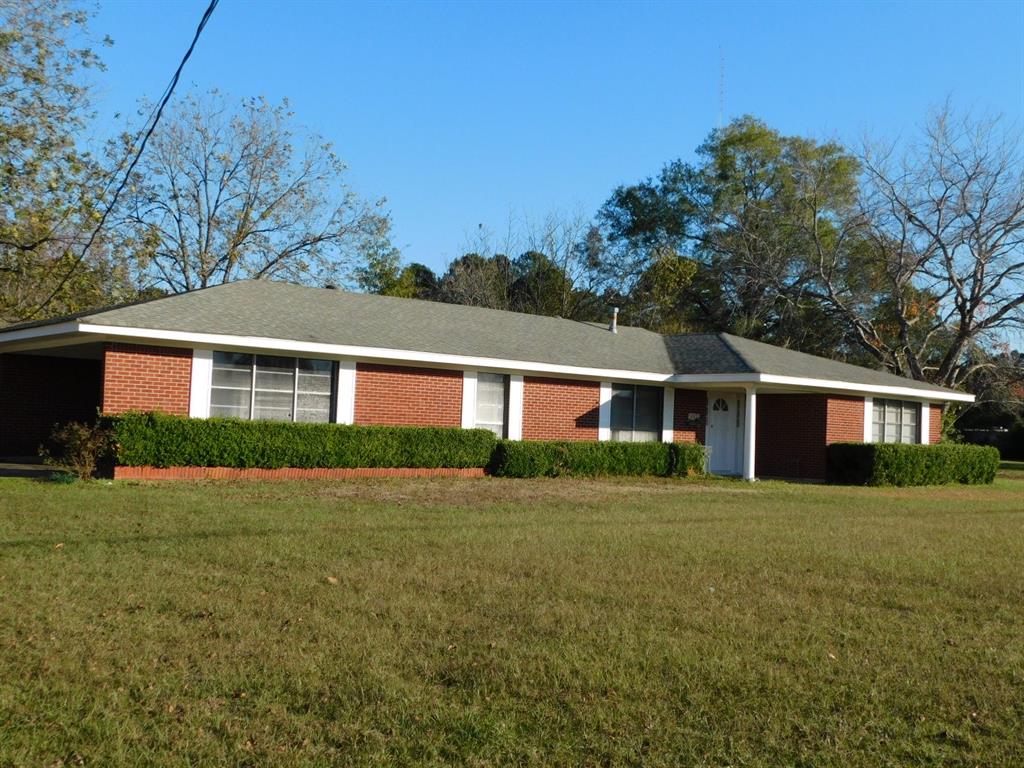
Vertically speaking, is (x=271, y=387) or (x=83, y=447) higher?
(x=271, y=387)

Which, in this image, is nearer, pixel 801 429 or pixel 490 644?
pixel 490 644

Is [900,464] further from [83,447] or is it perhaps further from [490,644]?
[490,644]

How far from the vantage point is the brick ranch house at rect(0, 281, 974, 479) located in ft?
57.7

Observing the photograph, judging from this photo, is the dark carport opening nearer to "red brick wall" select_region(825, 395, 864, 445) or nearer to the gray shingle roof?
the gray shingle roof

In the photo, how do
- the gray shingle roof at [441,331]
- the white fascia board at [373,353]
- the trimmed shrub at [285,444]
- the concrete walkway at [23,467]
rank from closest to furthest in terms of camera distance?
the trimmed shrub at [285,444] < the white fascia board at [373,353] < the concrete walkway at [23,467] < the gray shingle roof at [441,331]

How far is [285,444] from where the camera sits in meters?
17.8

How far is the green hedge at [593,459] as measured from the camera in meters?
20.7

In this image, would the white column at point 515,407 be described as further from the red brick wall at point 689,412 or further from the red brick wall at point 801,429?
the red brick wall at point 801,429

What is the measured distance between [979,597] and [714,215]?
144 feet

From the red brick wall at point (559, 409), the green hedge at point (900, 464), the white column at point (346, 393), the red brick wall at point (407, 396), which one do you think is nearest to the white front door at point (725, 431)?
the green hedge at point (900, 464)

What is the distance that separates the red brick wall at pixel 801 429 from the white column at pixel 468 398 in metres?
8.94

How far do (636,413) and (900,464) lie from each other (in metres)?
6.61

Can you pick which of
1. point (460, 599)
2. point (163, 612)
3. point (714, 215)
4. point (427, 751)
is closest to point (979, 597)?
point (460, 599)

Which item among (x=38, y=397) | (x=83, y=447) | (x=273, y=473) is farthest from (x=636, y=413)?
(x=38, y=397)
